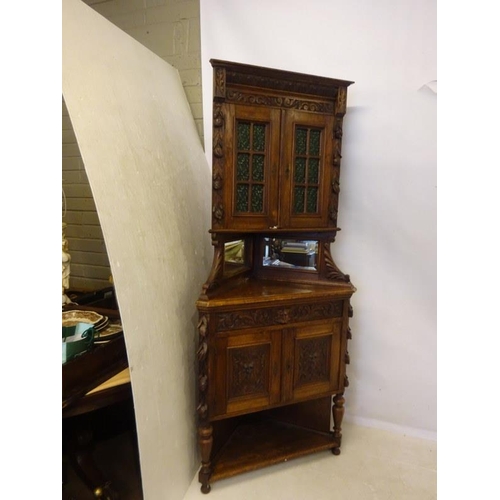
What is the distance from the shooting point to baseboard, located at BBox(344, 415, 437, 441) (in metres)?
1.82

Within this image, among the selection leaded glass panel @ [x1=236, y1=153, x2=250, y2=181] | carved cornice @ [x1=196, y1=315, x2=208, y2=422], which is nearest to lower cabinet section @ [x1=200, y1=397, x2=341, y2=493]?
carved cornice @ [x1=196, y1=315, x2=208, y2=422]

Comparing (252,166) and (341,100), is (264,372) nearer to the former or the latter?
(252,166)

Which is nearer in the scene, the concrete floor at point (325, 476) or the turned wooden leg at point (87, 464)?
the turned wooden leg at point (87, 464)

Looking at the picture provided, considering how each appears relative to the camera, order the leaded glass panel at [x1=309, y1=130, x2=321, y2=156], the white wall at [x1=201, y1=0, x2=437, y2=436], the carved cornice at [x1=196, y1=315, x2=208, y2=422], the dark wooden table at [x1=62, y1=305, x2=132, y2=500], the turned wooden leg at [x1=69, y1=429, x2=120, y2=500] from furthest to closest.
Result: the white wall at [x1=201, y1=0, x2=437, y2=436]
the leaded glass panel at [x1=309, y1=130, x2=321, y2=156]
the carved cornice at [x1=196, y1=315, x2=208, y2=422]
the turned wooden leg at [x1=69, y1=429, x2=120, y2=500]
the dark wooden table at [x1=62, y1=305, x2=132, y2=500]

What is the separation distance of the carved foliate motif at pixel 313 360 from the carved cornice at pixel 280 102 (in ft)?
3.36

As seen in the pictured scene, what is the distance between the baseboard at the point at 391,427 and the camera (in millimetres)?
1819

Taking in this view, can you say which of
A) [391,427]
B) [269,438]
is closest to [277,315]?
[269,438]

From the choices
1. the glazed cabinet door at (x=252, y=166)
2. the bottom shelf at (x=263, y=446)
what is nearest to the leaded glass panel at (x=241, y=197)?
the glazed cabinet door at (x=252, y=166)

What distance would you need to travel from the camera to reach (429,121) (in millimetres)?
1656

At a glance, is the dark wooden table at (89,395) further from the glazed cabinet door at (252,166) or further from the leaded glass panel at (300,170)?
Answer: the leaded glass panel at (300,170)

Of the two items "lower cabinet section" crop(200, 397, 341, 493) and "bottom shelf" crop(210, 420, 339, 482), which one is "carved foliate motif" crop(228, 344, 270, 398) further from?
"bottom shelf" crop(210, 420, 339, 482)

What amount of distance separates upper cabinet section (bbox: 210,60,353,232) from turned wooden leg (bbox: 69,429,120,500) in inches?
36.0

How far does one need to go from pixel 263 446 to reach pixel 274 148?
4.63 ft
